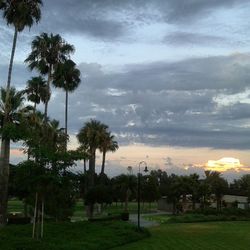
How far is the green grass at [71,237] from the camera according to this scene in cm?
3061

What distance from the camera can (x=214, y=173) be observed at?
139125 mm

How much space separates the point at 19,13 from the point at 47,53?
424 inches

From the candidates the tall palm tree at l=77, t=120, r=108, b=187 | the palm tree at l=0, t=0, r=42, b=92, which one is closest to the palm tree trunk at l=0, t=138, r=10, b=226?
the palm tree at l=0, t=0, r=42, b=92

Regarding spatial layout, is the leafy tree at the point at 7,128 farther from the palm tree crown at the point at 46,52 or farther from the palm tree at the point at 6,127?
the palm tree crown at the point at 46,52

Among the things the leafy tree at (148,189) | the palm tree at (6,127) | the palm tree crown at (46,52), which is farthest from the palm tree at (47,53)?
the leafy tree at (148,189)

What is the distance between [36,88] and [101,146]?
2930 cm

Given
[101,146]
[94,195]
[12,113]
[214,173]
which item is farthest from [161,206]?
[12,113]

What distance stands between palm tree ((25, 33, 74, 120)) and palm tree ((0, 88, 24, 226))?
456 inches

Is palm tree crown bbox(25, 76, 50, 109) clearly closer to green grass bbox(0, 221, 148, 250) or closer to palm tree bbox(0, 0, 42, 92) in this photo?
palm tree bbox(0, 0, 42, 92)

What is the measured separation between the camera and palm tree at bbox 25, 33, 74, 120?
60.7 m

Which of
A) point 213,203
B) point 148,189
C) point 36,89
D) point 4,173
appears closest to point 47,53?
point 36,89

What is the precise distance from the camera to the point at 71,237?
41469 millimetres

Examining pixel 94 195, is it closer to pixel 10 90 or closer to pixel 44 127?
pixel 44 127

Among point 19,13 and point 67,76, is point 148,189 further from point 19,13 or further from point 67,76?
point 19,13
